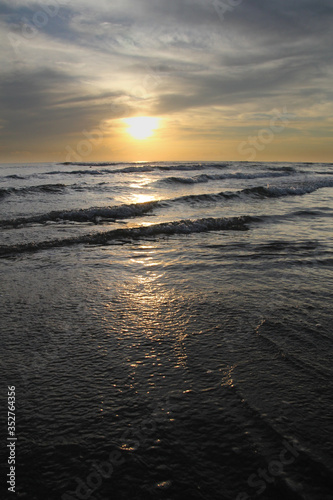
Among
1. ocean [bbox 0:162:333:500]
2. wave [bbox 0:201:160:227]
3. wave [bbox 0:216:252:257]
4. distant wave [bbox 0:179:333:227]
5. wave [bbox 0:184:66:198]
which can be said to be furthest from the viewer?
wave [bbox 0:184:66:198]

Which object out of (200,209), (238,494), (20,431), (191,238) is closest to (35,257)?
(191,238)

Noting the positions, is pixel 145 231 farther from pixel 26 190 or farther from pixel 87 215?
pixel 26 190

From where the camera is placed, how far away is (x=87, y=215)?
13531 millimetres

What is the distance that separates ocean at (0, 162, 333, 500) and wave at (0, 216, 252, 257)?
1.01 m

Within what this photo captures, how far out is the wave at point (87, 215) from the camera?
11945 millimetres

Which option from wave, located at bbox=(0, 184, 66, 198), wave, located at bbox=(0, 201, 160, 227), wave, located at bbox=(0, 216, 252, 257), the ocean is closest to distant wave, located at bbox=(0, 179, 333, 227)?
wave, located at bbox=(0, 201, 160, 227)

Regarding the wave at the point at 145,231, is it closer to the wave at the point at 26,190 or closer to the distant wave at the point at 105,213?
the distant wave at the point at 105,213

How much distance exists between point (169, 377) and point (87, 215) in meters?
11.4

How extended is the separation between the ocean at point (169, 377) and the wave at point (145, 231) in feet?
3.32

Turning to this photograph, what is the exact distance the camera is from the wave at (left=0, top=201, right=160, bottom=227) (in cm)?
1195

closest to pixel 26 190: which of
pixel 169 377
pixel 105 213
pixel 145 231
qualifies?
pixel 105 213

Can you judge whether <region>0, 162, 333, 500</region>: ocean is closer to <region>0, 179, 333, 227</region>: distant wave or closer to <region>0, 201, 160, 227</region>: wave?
<region>0, 201, 160, 227</region>: wave

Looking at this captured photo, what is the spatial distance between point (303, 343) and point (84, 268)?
4433mm

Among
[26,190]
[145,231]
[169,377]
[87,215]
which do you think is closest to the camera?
[169,377]
